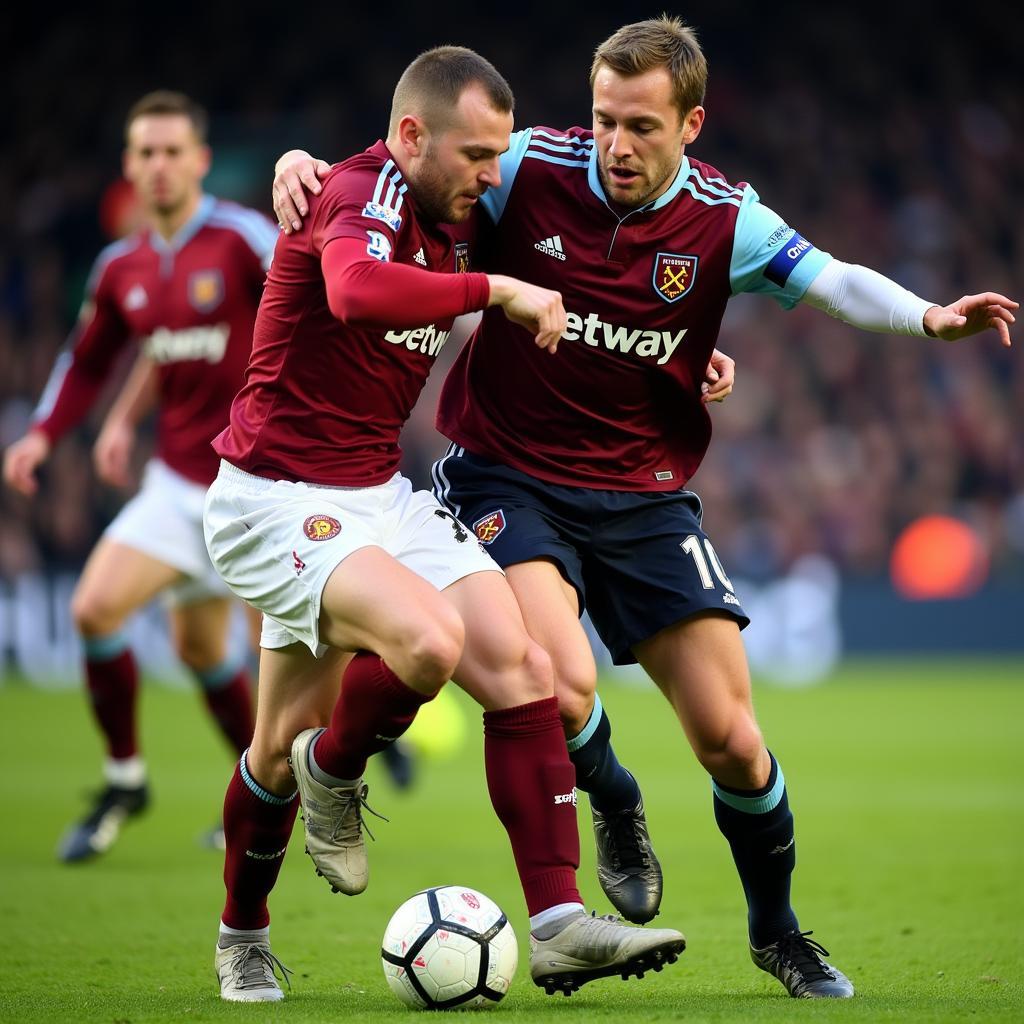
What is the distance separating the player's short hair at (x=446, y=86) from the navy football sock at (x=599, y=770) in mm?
1579

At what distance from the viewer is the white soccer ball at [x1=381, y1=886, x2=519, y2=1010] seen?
392cm

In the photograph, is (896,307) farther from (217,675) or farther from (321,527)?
(217,675)

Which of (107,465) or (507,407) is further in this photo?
(107,465)

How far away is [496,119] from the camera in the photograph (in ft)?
13.4

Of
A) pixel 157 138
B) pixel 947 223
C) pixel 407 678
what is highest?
pixel 947 223

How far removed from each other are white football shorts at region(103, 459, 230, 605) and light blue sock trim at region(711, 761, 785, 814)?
3.12 meters

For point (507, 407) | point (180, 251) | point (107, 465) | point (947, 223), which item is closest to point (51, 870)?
point (107, 465)

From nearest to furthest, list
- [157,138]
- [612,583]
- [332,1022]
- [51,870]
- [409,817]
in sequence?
[332,1022] < [612,583] < [51,870] < [157,138] < [409,817]

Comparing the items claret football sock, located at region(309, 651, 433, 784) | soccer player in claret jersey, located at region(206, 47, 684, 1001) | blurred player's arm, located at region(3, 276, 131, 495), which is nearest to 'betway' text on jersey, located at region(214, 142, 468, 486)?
soccer player in claret jersey, located at region(206, 47, 684, 1001)

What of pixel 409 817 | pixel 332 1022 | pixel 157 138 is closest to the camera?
pixel 332 1022

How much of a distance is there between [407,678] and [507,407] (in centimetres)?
104

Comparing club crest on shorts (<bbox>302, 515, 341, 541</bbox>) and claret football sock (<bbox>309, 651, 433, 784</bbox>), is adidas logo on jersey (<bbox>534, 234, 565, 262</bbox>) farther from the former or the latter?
claret football sock (<bbox>309, 651, 433, 784</bbox>)

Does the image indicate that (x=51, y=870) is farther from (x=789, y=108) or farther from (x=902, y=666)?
(x=789, y=108)

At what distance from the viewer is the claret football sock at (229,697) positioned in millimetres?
7125
